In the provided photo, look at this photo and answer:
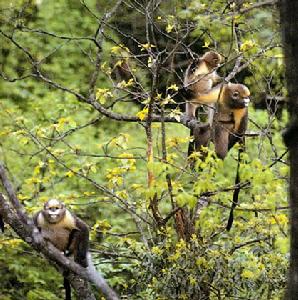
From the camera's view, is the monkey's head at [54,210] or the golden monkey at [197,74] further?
the golden monkey at [197,74]

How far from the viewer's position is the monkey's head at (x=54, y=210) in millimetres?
6137

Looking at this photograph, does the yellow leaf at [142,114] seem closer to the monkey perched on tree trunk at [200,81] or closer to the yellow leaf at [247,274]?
the monkey perched on tree trunk at [200,81]

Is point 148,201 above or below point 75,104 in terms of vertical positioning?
below

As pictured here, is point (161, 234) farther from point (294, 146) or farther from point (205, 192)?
point (294, 146)

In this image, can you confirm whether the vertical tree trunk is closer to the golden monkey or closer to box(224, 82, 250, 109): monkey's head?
box(224, 82, 250, 109): monkey's head

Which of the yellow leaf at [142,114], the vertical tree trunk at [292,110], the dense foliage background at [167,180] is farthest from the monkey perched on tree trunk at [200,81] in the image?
the vertical tree trunk at [292,110]

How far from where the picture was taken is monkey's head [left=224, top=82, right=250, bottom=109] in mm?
6942

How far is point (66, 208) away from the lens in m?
6.48

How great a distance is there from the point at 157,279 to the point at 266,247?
0.84 meters

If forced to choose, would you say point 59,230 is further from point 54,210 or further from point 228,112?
point 228,112

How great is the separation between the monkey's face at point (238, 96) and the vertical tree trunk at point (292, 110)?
4.75m

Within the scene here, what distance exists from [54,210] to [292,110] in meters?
4.17

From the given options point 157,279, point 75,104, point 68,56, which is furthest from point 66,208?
point 68,56

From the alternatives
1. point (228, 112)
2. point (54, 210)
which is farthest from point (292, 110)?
point (228, 112)
